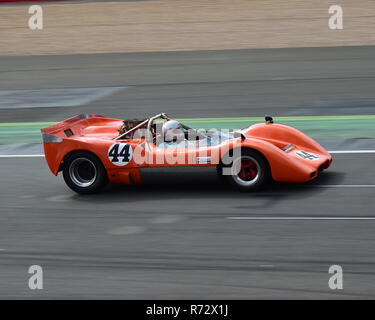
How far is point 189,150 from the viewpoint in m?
9.28

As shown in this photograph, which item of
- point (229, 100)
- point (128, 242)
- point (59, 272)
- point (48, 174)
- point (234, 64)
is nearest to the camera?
point (59, 272)

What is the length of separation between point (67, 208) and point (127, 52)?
1676 cm

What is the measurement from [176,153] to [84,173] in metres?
1.38

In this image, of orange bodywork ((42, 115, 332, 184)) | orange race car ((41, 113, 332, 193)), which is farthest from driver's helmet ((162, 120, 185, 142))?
orange bodywork ((42, 115, 332, 184))

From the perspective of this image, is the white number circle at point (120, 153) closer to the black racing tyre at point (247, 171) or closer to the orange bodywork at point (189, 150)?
the orange bodywork at point (189, 150)

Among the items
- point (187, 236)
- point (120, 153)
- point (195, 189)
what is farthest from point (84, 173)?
point (187, 236)

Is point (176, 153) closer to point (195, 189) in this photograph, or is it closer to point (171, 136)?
point (171, 136)

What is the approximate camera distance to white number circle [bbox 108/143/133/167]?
939 cm

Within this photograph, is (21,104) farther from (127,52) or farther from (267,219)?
(267,219)

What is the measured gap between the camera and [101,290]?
21.6ft

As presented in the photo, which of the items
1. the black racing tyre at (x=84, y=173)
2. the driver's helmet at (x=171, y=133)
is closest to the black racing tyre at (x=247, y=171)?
the driver's helmet at (x=171, y=133)

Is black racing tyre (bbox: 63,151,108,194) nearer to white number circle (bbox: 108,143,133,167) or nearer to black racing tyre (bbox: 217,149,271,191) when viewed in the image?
white number circle (bbox: 108,143,133,167)

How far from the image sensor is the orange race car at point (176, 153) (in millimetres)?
9078
